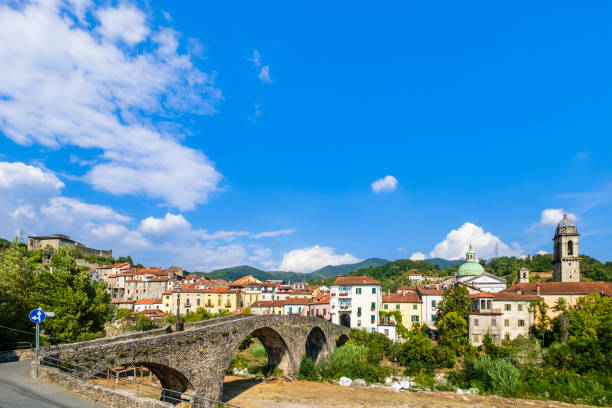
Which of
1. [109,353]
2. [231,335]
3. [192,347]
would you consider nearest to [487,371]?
[231,335]

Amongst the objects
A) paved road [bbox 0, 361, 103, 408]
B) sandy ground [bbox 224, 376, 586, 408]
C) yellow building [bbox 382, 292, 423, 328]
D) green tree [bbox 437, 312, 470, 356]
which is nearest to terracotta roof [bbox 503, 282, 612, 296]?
green tree [bbox 437, 312, 470, 356]

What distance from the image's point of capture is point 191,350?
22344 millimetres

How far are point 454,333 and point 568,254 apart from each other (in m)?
31.7

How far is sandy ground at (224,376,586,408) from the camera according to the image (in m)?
31.0

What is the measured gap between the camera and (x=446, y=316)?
45.6 meters

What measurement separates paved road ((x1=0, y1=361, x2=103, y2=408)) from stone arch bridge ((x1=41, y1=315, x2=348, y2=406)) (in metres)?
1.59

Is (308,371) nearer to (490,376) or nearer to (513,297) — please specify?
(490,376)

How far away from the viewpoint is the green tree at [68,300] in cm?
2870

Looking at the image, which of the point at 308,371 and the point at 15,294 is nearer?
the point at 15,294

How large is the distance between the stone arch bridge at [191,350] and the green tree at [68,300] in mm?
9422

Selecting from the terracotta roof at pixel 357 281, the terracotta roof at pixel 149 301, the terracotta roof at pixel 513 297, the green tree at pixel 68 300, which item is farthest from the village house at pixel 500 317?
the terracotta roof at pixel 149 301

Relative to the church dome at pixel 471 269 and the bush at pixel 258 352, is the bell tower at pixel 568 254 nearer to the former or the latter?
the church dome at pixel 471 269

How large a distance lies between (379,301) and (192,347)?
127 ft

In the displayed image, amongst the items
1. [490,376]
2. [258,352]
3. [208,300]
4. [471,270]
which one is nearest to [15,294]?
[258,352]
